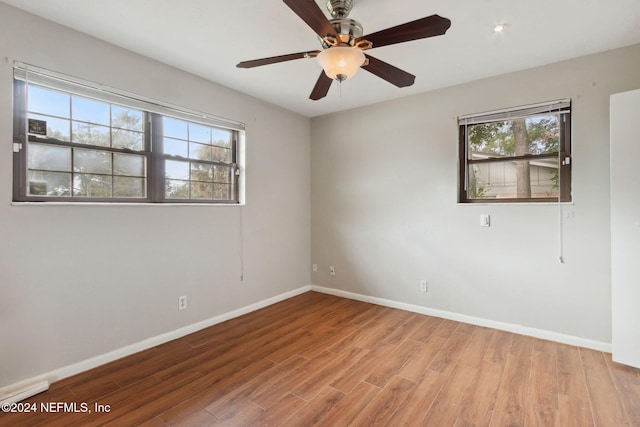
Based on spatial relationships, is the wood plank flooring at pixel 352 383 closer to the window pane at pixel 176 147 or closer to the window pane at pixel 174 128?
the window pane at pixel 176 147

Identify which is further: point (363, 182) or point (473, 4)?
point (363, 182)

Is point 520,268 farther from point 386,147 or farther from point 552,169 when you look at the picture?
point 386,147

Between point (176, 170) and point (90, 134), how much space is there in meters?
0.75

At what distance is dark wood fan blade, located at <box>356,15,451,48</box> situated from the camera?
4.96ft

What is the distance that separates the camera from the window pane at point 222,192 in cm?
340

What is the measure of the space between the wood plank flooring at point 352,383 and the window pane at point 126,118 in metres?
2.01

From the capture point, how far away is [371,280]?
3979mm

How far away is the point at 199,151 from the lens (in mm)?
3219

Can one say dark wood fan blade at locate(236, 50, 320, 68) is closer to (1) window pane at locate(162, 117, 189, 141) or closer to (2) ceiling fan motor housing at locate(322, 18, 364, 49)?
(2) ceiling fan motor housing at locate(322, 18, 364, 49)

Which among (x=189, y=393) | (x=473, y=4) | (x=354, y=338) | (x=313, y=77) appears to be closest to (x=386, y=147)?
(x=313, y=77)

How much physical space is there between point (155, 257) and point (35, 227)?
0.87 m

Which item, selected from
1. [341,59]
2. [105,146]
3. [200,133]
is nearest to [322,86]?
[341,59]

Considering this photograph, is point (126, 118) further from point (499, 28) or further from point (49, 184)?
point (499, 28)

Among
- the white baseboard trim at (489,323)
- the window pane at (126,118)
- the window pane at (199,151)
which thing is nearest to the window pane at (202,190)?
the window pane at (199,151)
